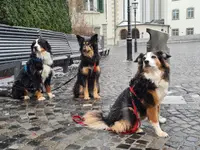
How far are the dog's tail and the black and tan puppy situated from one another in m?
1.99

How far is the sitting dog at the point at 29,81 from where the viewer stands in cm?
608

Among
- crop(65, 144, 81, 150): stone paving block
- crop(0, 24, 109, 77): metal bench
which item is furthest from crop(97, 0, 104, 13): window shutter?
crop(65, 144, 81, 150): stone paving block

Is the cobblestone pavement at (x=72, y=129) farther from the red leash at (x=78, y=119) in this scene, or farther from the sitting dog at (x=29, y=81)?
the sitting dog at (x=29, y=81)

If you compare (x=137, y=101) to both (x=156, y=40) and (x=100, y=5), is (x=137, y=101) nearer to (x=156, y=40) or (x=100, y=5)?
(x=156, y=40)

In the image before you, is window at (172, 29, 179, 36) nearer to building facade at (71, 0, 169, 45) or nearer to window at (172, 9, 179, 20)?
window at (172, 9, 179, 20)

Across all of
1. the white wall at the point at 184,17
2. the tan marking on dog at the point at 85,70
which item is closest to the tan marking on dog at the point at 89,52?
the tan marking on dog at the point at 85,70

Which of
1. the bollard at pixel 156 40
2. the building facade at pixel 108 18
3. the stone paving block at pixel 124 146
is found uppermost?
the building facade at pixel 108 18

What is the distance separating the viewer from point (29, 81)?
6.21 m

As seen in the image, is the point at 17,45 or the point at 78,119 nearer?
the point at 78,119

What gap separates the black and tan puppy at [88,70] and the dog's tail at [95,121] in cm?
199

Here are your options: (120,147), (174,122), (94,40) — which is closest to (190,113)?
(174,122)

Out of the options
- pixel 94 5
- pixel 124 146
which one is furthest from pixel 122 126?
pixel 94 5

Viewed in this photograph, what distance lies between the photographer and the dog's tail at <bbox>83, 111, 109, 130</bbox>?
4.01 metres

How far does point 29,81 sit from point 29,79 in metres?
0.05
